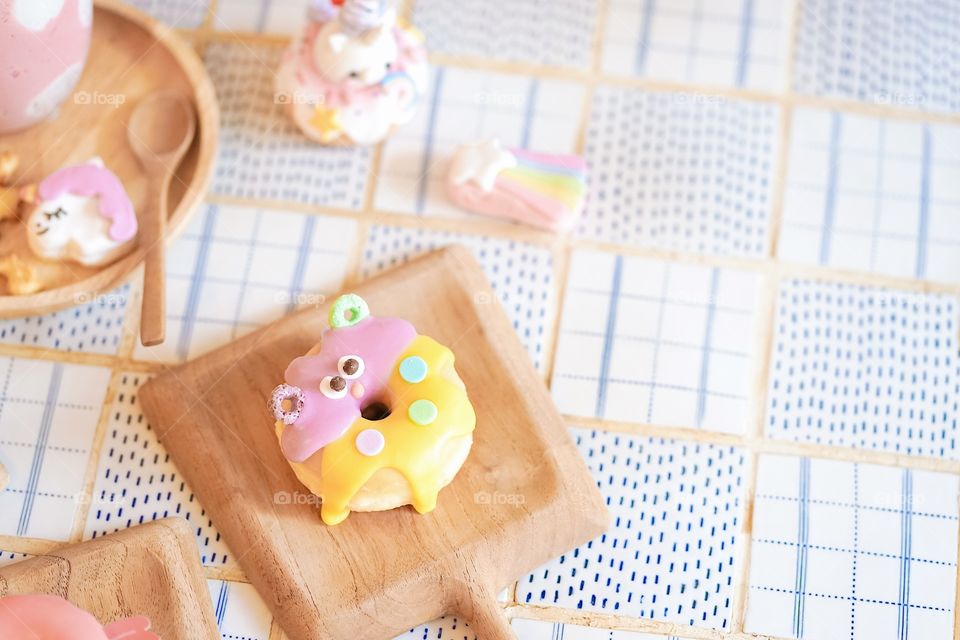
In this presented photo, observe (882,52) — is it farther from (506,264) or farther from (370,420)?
(370,420)

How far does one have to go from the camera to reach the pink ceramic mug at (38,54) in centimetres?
90

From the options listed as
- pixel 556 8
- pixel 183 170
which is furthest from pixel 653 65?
pixel 183 170

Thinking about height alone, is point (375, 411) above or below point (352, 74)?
below

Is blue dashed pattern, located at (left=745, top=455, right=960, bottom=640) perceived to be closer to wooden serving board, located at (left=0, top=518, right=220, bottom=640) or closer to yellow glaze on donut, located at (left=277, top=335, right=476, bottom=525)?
yellow glaze on donut, located at (left=277, top=335, right=476, bottom=525)

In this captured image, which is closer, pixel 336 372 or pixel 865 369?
pixel 336 372

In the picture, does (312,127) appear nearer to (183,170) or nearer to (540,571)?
(183,170)

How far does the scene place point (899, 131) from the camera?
44.1 inches

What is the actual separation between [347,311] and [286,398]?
0.09 metres

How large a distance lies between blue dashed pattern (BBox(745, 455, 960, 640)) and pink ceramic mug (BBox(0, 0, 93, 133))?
715mm

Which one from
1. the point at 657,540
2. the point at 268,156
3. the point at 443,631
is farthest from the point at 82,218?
the point at 657,540

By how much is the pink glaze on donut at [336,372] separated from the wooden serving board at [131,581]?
13 centimetres

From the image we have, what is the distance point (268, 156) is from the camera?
1.10 metres

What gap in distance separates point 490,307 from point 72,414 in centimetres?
39

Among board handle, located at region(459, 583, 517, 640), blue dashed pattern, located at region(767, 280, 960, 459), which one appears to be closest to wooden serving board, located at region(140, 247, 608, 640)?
board handle, located at region(459, 583, 517, 640)
